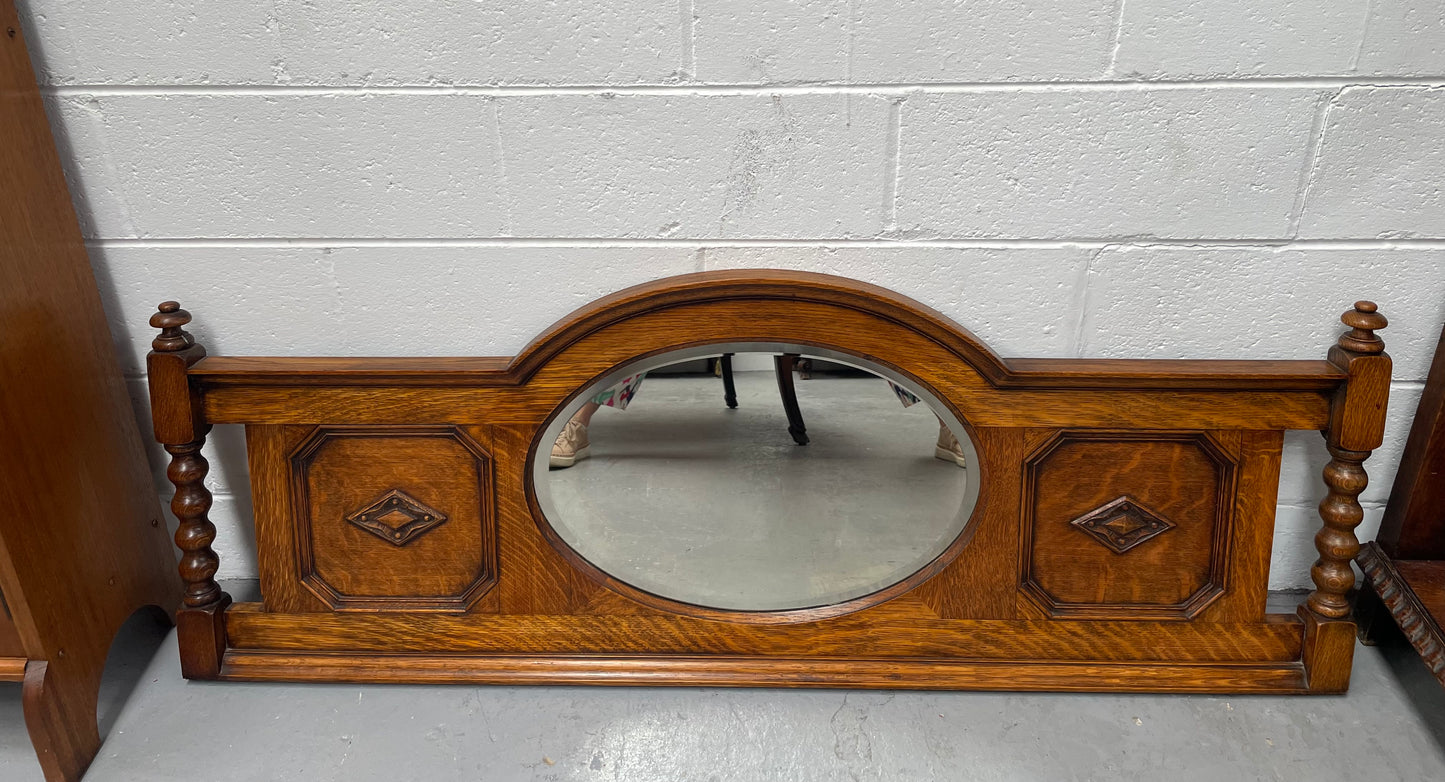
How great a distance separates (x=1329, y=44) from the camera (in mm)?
1182

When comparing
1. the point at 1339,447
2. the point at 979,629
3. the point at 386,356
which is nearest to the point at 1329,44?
the point at 1339,447

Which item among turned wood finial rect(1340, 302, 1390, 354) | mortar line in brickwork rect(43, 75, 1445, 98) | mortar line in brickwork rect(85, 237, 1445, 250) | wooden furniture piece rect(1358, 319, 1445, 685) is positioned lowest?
wooden furniture piece rect(1358, 319, 1445, 685)

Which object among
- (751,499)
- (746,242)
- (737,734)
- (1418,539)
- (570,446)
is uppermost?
(746,242)

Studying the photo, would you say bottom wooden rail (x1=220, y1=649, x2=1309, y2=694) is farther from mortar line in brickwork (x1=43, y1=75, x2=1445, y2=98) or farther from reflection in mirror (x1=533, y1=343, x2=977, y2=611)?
mortar line in brickwork (x1=43, y1=75, x2=1445, y2=98)

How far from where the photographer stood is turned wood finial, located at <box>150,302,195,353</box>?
1.27 metres

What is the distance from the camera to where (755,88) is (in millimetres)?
1228

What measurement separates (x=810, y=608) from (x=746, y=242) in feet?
1.74

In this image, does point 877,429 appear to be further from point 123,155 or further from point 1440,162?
point 123,155

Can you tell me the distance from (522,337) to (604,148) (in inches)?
11.6

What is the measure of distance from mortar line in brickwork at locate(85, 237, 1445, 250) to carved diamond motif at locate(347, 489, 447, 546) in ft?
1.17

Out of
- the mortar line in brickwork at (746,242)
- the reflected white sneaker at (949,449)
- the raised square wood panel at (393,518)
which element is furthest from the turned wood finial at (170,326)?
the reflected white sneaker at (949,449)

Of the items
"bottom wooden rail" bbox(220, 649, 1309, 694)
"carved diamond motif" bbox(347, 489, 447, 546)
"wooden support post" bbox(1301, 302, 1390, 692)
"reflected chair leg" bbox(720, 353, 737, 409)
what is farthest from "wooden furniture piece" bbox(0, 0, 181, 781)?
"wooden support post" bbox(1301, 302, 1390, 692)

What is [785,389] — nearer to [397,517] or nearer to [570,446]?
[570,446]

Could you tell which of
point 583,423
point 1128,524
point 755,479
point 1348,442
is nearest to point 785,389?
point 755,479
